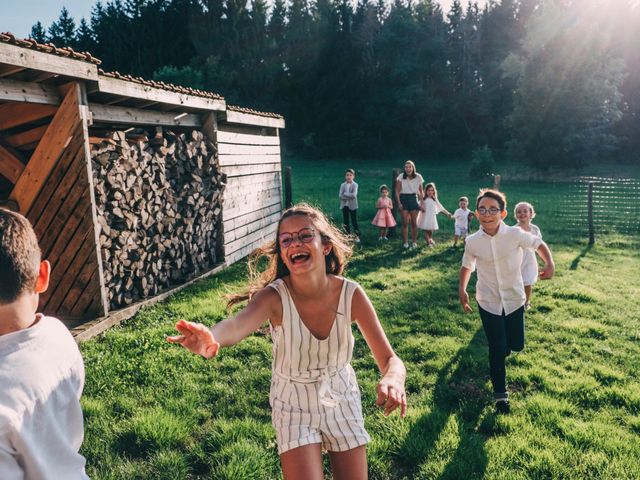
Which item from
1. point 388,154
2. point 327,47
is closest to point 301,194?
point 388,154

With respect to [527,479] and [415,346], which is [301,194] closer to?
[415,346]

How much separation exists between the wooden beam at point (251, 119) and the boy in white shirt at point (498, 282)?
657 cm

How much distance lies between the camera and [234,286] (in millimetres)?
8086

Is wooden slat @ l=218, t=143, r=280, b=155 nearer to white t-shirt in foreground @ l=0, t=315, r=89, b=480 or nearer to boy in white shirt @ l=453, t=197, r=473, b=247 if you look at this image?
boy in white shirt @ l=453, t=197, r=473, b=247

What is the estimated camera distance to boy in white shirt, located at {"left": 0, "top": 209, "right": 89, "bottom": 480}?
1403 mm

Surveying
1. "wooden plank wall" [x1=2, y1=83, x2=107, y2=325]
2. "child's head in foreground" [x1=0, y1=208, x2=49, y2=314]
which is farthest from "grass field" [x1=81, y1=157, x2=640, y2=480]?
"child's head in foreground" [x1=0, y1=208, x2=49, y2=314]

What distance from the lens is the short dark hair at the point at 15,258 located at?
60.4 inches

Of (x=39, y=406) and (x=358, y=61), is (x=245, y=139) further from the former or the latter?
(x=358, y=61)

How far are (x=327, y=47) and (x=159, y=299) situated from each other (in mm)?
46075

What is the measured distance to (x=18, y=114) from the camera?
Result: 6.11 m

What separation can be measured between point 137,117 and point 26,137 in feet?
4.88

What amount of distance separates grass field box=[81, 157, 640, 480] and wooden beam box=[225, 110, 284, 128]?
3665 mm

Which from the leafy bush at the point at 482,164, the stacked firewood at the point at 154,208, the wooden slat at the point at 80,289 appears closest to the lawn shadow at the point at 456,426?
the wooden slat at the point at 80,289

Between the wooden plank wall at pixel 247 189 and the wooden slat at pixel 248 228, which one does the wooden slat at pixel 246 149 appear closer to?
the wooden plank wall at pixel 247 189
